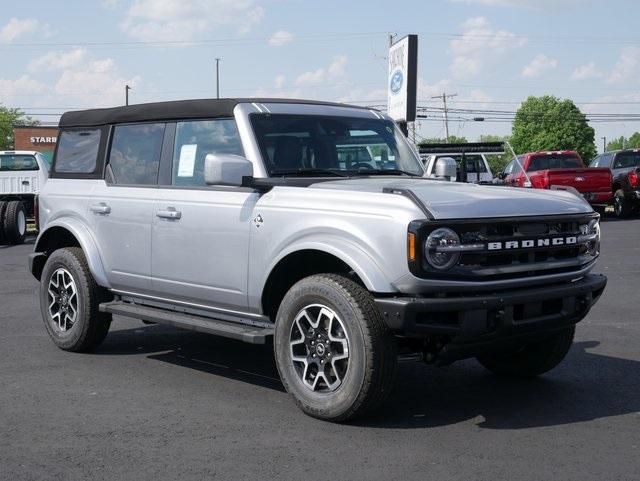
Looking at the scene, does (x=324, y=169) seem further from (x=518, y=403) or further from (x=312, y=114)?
(x=518, y=403)

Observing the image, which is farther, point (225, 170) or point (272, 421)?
point (225, 170)

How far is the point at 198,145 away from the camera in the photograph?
6527mm

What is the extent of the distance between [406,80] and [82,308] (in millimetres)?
21798

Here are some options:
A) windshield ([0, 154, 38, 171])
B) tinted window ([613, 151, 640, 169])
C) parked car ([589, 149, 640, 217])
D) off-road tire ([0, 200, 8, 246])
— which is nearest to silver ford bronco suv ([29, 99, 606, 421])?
off-road tire ([0, 200, 8, 246])

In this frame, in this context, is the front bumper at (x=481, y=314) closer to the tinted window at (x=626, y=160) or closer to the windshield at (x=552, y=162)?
the windshield at (x=552, y=162)

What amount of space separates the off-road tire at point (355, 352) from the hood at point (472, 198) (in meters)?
0.61

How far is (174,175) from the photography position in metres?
6.61

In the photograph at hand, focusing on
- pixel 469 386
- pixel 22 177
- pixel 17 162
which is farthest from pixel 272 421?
pixel 17 162

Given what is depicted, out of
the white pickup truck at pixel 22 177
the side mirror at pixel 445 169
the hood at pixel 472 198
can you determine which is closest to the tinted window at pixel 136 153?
the hood at pixel 472 198

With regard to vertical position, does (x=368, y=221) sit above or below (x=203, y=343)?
above

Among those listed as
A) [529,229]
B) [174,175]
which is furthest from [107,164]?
[529,229]

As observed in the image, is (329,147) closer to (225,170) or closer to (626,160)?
(225,170)

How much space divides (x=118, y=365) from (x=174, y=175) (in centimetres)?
156

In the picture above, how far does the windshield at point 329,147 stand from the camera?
6.20 metres
